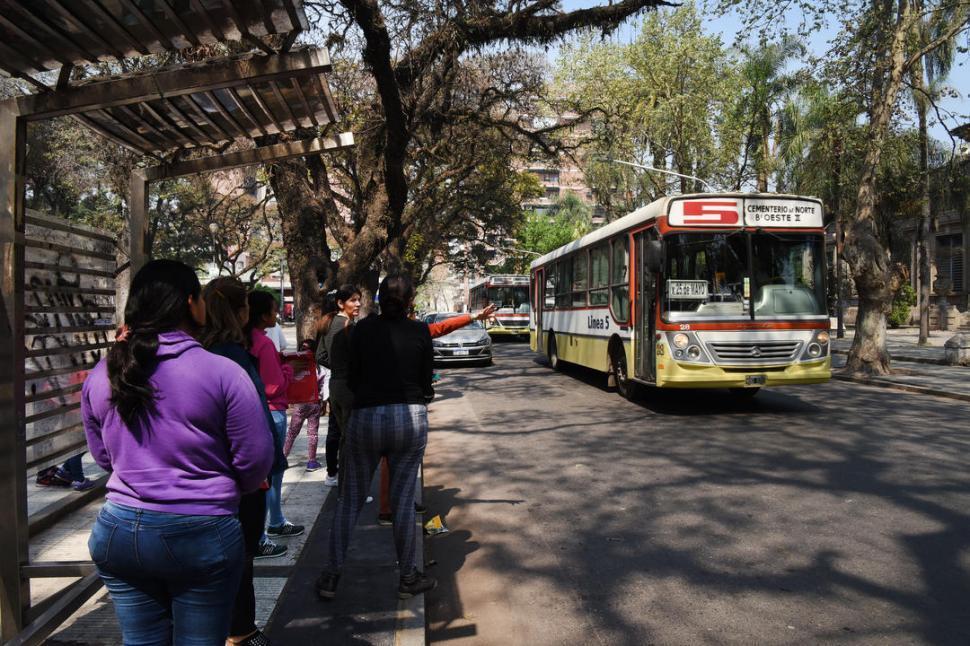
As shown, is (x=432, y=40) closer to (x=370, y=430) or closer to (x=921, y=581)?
(x=370, y=430)

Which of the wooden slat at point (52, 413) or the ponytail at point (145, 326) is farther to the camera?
the wooden slat at point (52, 413)

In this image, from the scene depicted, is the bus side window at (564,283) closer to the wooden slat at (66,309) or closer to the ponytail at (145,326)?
the wooden slat at (66,309)

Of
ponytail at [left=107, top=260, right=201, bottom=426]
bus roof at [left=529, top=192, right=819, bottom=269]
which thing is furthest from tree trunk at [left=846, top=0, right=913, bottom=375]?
ponytail at [left=107, top=260, right=201, bottom=426]

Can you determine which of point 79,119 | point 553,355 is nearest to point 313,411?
point 79,119

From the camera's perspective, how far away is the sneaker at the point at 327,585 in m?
3.94

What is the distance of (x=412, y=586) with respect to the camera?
4059mm

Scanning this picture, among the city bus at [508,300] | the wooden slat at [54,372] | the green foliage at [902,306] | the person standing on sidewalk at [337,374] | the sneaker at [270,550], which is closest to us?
the wooden slat at [54,372]

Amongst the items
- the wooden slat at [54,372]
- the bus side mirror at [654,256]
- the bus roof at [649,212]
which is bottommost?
the wooden slat at [54,372]

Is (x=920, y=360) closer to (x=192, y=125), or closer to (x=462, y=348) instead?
(x=462, y=348)

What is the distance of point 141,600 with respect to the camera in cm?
213

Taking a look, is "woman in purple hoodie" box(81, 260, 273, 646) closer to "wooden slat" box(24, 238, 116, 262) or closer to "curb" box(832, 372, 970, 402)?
"wooden slat" box(24, 238, 116, 262)

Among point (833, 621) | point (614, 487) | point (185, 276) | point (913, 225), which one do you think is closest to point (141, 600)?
point (185, 276)

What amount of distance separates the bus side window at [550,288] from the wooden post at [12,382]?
15114mm

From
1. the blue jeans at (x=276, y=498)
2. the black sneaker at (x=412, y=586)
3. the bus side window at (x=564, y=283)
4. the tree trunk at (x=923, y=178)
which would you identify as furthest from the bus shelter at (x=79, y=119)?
the tree trunk at (x=923, y=178)
